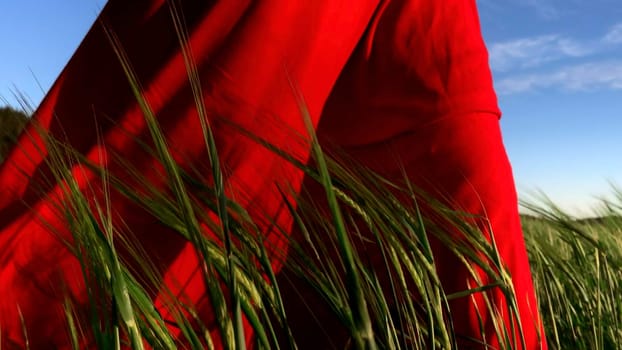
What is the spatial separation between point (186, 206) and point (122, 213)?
1.48ft

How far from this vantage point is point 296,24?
2.67 feet

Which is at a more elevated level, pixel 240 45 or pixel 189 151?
pixel 240 45

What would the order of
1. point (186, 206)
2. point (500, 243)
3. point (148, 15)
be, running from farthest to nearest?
point (148, 15), point (500, 243), point (186, 206)

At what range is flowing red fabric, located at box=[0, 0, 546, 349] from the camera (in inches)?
30.2

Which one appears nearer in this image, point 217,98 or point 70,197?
point 70,197

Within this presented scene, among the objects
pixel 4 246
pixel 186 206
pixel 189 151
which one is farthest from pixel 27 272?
pixel 186 206

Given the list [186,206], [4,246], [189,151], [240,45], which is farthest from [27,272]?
[186,206]

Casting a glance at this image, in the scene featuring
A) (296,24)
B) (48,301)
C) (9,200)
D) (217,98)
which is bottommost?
(48,301)

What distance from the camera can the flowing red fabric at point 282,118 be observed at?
77cm

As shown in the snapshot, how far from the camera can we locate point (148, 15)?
864mm

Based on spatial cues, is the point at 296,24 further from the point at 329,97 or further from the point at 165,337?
the point at 165,337

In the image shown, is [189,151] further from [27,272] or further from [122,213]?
[27,272]

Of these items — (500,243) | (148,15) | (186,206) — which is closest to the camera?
(186,206)

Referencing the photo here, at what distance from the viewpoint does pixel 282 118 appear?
0.80 metres
